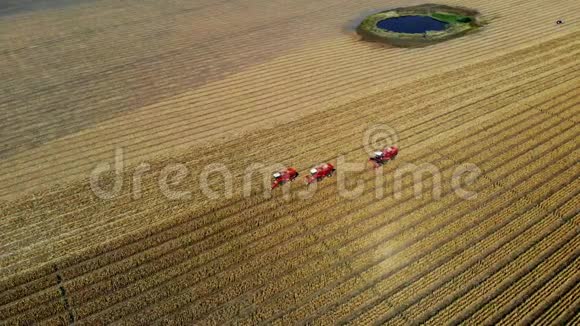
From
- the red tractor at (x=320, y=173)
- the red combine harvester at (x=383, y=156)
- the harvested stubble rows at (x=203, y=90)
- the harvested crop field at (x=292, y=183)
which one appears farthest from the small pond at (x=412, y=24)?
the red tractor at (x=320, y=173)

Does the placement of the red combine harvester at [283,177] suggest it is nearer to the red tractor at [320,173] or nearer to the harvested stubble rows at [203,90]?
the red tractor at [320,173]

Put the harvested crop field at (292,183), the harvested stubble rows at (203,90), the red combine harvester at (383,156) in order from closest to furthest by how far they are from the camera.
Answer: the harvested crop field at (292,183), the red combine harvester at (383,156), the harvested stubble rows at (203,90)

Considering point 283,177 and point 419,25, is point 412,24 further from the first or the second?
point 283,177

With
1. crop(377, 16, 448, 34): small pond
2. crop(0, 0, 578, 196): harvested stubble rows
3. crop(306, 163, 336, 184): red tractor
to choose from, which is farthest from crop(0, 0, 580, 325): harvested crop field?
crop(377, 16, 448, 34): small pond

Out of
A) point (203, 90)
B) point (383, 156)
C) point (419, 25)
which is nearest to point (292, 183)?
point (383, 156)

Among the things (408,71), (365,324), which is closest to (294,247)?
(365,324)

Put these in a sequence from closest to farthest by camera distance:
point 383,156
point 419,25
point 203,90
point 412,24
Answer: point 383,156 → point 203,90 → point 419,25 → point 412,24

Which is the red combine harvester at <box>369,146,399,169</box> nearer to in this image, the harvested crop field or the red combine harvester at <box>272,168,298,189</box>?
the harvested crop field
